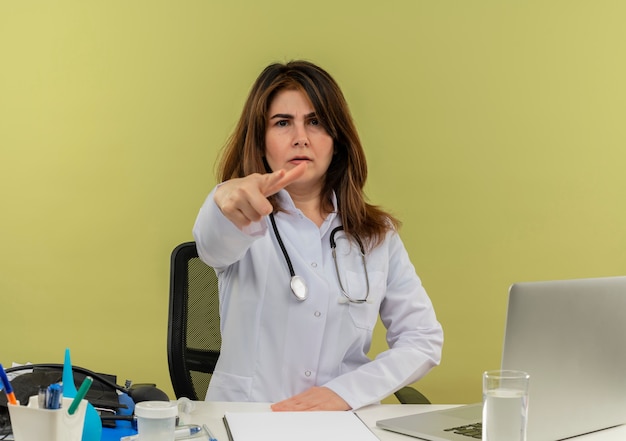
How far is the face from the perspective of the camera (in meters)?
1.95

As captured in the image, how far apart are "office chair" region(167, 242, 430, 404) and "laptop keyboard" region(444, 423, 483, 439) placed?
54cm

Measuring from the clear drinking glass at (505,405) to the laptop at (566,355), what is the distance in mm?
97

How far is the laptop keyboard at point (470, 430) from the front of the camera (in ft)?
4.47

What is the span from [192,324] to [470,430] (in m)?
0.84

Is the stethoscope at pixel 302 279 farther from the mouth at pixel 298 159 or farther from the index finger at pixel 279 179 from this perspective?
the index finger at pixel 279 179

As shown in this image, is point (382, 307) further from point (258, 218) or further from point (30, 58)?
point (30, 58)

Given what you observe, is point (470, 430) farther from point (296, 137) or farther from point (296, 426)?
point (296, 137)

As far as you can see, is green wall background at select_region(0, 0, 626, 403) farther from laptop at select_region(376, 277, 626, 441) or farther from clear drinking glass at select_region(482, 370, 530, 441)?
clear drinking glass at select_region(482, 370, 530, 441)

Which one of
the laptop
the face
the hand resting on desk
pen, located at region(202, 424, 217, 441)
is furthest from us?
the face

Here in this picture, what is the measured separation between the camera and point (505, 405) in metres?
1.10

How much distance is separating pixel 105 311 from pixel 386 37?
56.2 inches

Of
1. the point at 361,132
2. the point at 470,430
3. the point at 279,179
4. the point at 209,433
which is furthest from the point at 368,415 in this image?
the point at 361,132

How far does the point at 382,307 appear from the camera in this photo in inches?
80.9

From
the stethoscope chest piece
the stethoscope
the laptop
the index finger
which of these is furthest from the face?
the laptop
